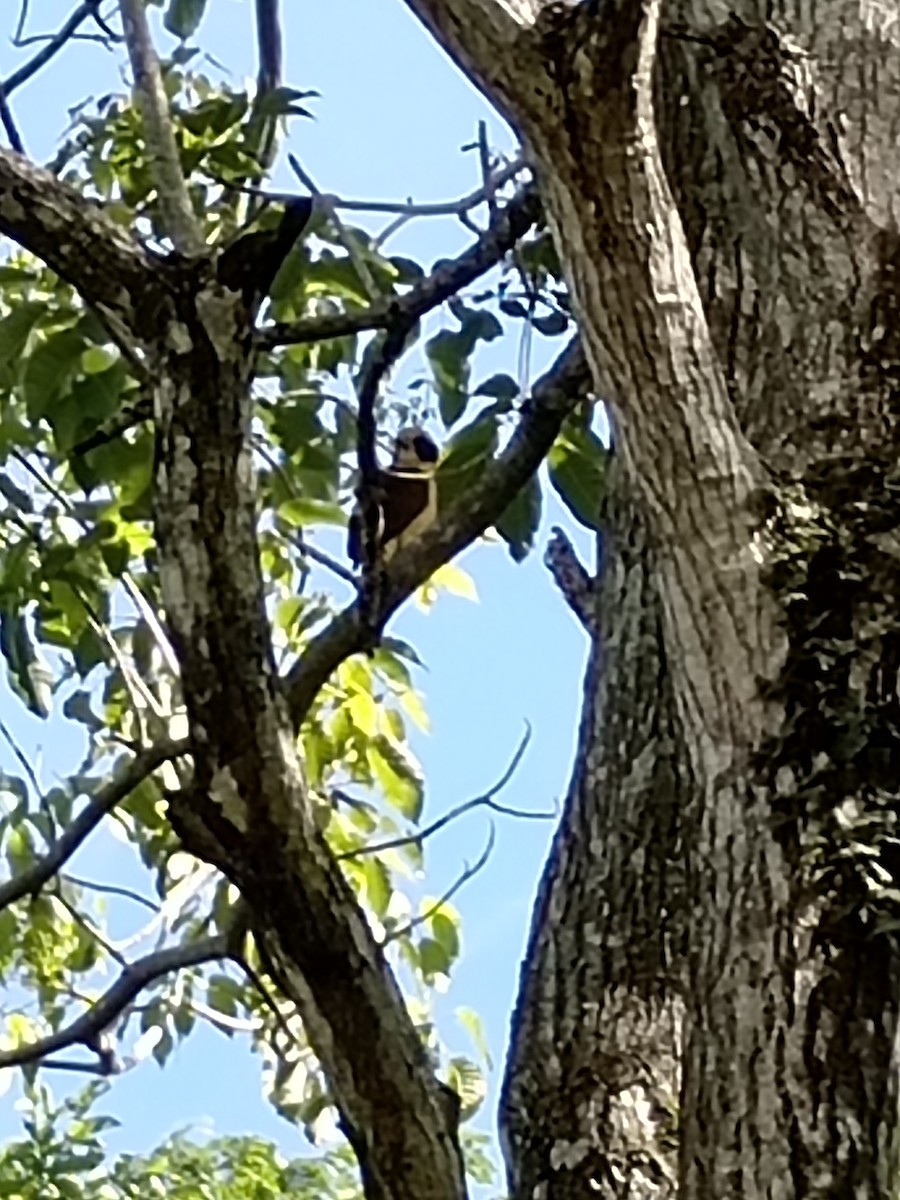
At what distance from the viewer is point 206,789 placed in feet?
4.66

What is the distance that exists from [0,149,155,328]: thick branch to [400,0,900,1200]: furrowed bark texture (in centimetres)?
35

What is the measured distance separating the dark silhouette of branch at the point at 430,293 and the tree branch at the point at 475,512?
0.35 feet

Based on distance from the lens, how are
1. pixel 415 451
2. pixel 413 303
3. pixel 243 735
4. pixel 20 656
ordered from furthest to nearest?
pixel 415 451
pixel 20 656
pixel 413 303
pixel 243 735

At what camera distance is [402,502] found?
2.02 meters

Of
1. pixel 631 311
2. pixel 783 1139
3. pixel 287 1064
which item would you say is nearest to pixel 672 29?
pixel 631 311

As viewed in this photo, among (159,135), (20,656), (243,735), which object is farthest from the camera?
(20,656)

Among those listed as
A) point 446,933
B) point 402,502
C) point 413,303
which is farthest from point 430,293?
point 446,933

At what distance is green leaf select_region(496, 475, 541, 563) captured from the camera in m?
1.96

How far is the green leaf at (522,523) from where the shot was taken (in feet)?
6.43

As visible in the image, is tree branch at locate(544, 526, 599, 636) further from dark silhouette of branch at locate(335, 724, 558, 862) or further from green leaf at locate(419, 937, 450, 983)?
green leaf at locate(419, 937, 450, 983)

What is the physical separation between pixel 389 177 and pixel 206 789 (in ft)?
5.77

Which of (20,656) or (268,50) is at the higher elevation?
(268,50)

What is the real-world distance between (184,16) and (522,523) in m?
0.69

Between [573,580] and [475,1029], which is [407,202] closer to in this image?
[573,580]
